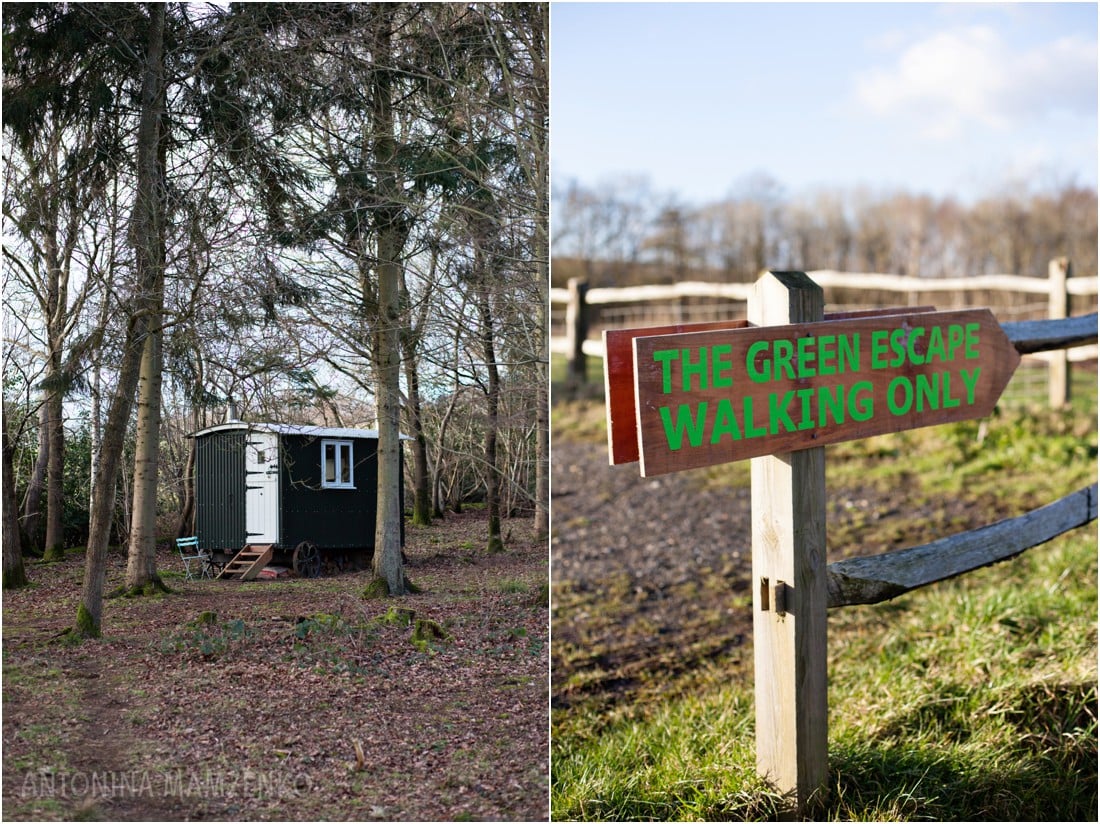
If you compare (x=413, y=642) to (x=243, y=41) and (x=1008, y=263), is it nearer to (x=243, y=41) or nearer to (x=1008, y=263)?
(x=243, y=41)

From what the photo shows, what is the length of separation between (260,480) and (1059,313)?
910cm

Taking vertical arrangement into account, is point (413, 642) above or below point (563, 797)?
above

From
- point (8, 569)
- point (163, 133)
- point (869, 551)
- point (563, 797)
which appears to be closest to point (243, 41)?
point (163, 133)

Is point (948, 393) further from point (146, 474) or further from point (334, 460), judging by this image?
point (146, 474)

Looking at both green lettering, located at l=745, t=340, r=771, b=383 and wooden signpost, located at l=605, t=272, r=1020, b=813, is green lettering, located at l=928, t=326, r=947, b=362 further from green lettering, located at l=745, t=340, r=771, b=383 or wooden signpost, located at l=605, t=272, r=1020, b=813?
green lettering, located at l=745, t=340, r=771, b=383

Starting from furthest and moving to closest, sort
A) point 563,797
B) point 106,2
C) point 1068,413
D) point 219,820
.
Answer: point 1068,413 → point 563,797 → point 106,2 → point 219,820

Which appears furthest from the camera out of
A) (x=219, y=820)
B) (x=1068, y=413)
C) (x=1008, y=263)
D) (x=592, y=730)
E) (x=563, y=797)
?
(x=1008, y=263)

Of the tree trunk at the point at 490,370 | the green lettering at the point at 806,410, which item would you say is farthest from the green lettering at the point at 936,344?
the tree trunk at the point at 490,370

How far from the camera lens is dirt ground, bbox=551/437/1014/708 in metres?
4.11

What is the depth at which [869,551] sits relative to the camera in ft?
18.7

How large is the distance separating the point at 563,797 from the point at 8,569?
5.15 ft

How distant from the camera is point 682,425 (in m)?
2.01

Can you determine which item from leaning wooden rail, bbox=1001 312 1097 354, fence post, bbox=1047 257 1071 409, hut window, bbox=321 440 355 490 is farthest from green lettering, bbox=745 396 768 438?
fence post, bbox=1047 257 1071 409

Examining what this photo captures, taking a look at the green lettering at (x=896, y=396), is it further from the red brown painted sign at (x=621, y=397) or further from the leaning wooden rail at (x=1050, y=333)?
the red brown painted sign at (x=621, y=397)
